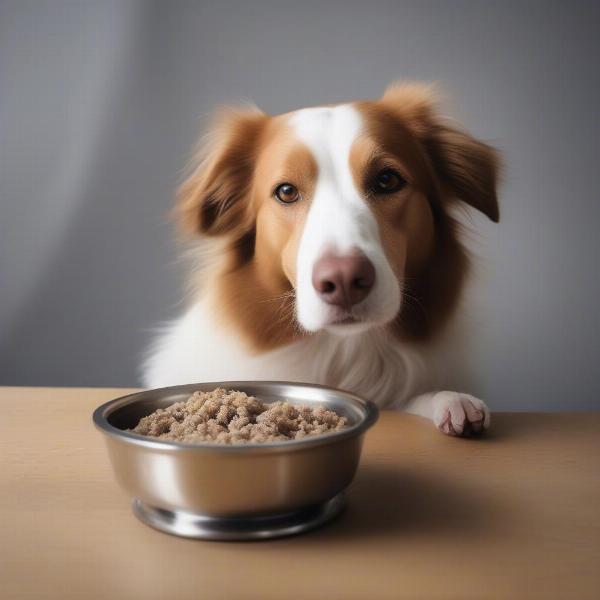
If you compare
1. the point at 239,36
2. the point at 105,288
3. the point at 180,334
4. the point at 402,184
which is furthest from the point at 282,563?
the point at 239,36

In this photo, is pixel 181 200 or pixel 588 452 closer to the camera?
pixel 588 452

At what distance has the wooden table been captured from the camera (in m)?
0.70

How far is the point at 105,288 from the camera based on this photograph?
1.92 metres

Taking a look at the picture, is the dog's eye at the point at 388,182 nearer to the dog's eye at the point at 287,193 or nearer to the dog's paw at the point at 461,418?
the dog's eye at the point at 287,193

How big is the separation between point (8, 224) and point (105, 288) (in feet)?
1.13

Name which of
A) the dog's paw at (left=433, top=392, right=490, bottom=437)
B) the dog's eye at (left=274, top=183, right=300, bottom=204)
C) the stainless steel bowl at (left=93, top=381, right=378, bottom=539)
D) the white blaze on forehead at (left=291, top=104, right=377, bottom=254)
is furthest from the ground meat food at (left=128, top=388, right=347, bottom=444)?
the dog's eye at (left=274, top=183, right=300, bottom=204)

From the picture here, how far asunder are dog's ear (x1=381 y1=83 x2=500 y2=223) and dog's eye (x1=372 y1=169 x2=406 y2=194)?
0.46 feet

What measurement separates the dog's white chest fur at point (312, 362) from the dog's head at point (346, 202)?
11cm

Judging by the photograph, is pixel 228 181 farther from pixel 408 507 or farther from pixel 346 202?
pixel 408 507

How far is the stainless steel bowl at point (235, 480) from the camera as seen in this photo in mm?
740

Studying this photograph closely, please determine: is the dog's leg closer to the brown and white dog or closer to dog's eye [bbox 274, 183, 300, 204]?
the brown and white dog

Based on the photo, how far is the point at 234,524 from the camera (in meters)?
0.80

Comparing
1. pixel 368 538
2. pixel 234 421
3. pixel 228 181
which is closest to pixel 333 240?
pixel 228 181

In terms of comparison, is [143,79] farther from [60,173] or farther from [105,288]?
[105,288]
